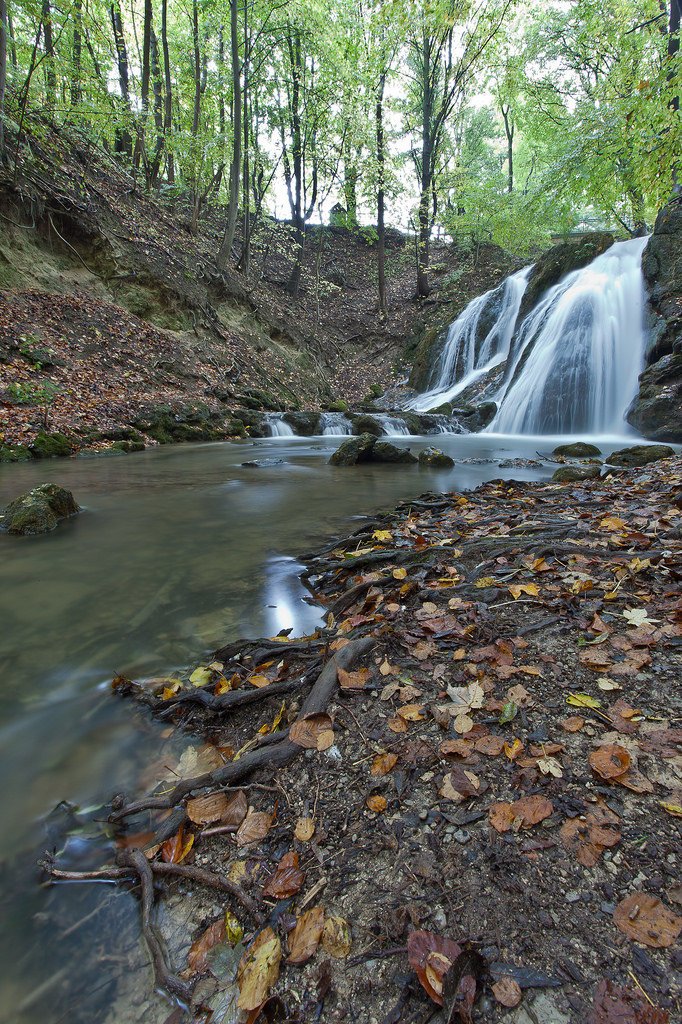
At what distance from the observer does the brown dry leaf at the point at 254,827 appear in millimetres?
1495

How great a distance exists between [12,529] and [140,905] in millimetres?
4739

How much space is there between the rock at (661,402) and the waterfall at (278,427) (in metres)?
9.42

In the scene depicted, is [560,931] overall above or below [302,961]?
above

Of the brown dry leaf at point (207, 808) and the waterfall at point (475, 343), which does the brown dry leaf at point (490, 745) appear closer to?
the brown dry leaf at point (207, 808)

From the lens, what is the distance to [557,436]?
13430 millimetres

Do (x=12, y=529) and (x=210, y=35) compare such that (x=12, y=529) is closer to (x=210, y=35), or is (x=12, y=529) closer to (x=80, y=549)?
(x=80, y=549)

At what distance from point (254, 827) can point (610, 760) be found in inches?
45.1

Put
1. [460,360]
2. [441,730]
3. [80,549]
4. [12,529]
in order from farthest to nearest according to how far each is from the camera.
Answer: [460,360] < [12,529] < [80,549] < [441,730]

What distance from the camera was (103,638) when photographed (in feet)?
9.89

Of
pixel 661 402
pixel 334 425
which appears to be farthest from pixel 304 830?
pixel 334 425

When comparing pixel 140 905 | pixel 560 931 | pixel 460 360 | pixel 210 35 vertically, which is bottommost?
pixel 140 905

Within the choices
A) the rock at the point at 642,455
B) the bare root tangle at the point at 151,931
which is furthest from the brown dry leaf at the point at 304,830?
the rock at the point at 642,455

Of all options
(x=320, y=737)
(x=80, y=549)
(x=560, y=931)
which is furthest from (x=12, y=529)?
(x=560, y=931)

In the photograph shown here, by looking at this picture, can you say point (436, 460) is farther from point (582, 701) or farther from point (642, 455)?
point (582, 701)
